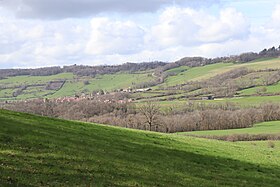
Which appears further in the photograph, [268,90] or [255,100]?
[268,90]

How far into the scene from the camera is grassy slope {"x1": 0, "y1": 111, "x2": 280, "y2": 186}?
20.7 meters

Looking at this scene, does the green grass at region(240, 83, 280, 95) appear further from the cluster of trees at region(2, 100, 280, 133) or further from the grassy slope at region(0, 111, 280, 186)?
the grassy slope at region(0, 111, 280, 186)

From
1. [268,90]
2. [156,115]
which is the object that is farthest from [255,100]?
[156,115]

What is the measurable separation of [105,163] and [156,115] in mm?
107266

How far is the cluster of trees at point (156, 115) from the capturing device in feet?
419

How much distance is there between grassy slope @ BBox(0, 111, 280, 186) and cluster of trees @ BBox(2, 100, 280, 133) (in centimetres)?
7196

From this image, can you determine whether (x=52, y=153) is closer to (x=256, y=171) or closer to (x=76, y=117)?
(x=256, y=171)

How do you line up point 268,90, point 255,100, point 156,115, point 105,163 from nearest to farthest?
point 105,163 < point 156,115 < point 255,100 < point 268,90

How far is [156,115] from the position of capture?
13225 cm

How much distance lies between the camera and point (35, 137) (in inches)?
1107

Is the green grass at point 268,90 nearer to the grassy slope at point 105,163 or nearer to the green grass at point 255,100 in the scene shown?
the green grass at point 255,100

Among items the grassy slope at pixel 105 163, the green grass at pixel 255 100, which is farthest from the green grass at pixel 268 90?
the grassy slope at pixel 105 163

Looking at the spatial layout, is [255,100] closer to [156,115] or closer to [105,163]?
[156,115]

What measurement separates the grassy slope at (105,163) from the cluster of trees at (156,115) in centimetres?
7196
